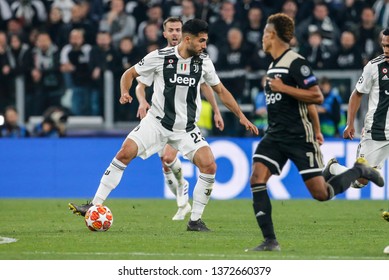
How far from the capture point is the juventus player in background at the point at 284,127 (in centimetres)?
970

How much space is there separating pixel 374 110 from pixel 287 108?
165 inches

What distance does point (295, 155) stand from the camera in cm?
985

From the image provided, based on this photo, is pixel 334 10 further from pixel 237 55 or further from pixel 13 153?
pixel 13 153

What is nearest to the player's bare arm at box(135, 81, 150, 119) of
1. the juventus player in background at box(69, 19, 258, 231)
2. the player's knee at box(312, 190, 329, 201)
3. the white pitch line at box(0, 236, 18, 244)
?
the juventus player in background at box(69, 19, 258, 231)

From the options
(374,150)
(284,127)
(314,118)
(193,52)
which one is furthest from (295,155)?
(374,150)

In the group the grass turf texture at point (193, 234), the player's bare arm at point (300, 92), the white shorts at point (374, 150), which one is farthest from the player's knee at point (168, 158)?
the player's bare arm at point (300, 92)

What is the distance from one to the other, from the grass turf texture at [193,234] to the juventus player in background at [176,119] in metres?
0.54

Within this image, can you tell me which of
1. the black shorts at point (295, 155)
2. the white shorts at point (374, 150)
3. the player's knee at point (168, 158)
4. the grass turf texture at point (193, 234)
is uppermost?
the black shorts at point (295, 155)

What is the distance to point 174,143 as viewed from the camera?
1249 cm

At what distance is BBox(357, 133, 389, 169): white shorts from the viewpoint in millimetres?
13789

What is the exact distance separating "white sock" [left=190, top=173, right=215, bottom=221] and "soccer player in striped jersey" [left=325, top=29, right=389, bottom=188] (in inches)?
84.7

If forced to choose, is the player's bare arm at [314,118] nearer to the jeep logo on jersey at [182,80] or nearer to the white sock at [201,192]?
the white sock at [201,192]

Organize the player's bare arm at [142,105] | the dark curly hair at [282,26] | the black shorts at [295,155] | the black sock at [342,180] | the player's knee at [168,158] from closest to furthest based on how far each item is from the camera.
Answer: the dark curly hair at [282,26] → the black shorts at [295,155] → the black sock at [342,180] → the player's bare arm at [142,105] → the player's knee at [168,158]

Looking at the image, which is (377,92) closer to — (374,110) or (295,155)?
(374,110)
